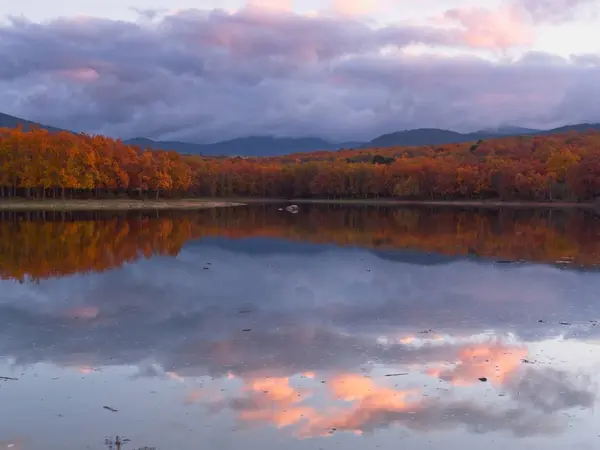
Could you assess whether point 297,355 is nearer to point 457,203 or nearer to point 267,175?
point 457,203

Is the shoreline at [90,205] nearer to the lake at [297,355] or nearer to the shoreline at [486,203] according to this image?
the shoreline at [486,203]

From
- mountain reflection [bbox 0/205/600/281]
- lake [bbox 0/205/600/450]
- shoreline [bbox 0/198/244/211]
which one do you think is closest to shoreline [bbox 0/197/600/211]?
shoreline [bbox 0/198/244/211]

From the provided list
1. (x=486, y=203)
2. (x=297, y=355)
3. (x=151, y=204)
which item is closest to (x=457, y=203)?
(x=486, y=203)

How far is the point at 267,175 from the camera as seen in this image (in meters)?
157

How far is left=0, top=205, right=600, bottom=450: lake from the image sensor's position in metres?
10.2

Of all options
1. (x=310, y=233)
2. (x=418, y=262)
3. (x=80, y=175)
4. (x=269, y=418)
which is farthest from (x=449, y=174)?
(x=269, y=418)

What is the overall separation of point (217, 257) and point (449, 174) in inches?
4233

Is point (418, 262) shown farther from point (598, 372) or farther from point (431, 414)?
point (431, 414)

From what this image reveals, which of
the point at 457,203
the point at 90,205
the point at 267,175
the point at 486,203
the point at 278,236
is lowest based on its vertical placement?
the point at 457,203

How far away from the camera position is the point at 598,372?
13.3 m

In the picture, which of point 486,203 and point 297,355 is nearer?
point 297,355

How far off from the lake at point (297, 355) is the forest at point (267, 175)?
68840 mm

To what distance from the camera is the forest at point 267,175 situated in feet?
312

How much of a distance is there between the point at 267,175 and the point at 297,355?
14405cm
